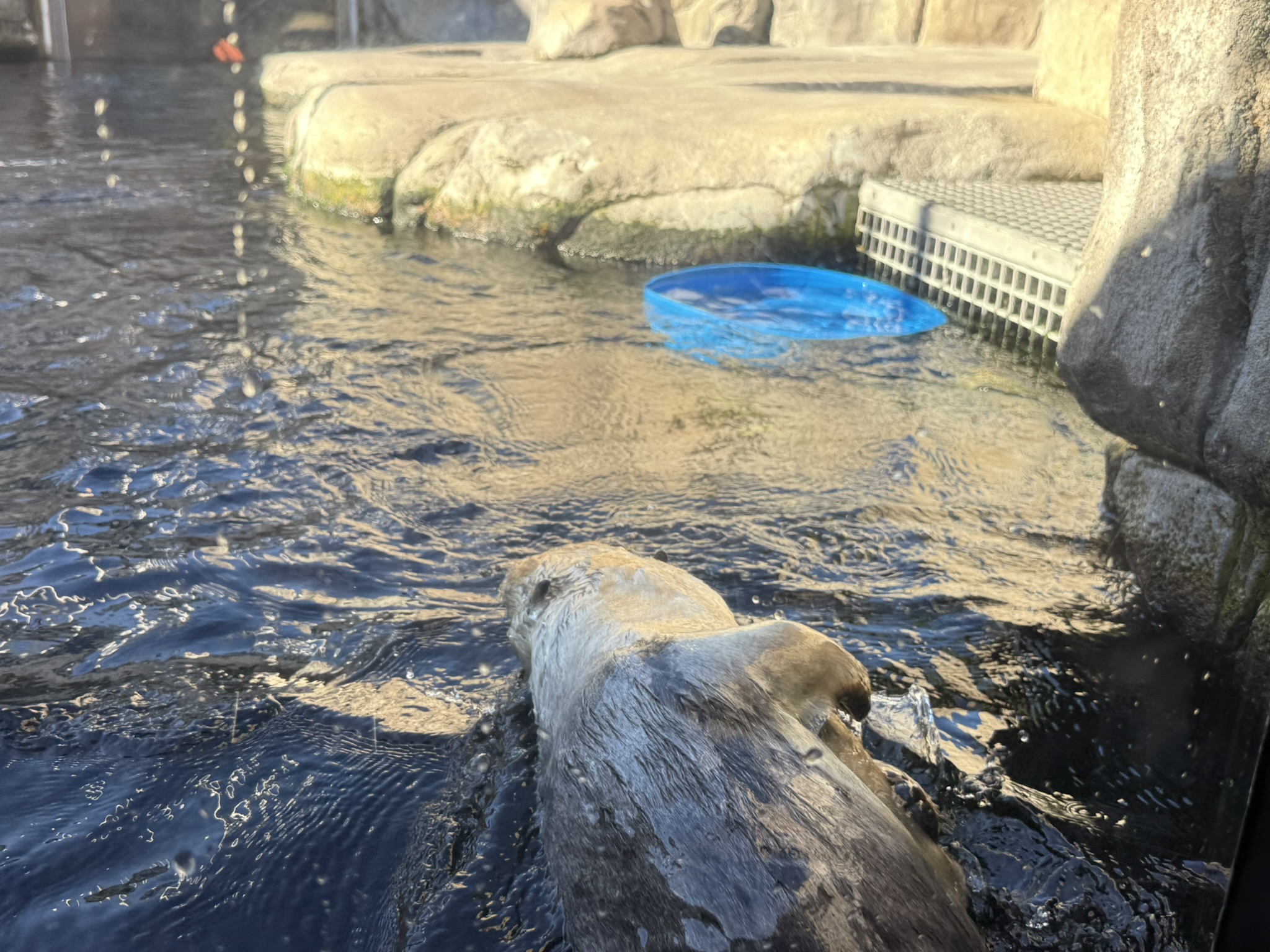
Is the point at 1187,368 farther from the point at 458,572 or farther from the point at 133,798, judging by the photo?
the point at 133,798

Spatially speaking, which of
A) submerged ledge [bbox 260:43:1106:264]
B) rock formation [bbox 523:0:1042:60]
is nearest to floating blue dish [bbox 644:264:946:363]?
submerged ledge [bbox 260:43:1106:264]

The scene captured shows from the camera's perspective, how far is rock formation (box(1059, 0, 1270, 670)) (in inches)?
106

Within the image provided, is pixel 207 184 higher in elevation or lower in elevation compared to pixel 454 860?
higher

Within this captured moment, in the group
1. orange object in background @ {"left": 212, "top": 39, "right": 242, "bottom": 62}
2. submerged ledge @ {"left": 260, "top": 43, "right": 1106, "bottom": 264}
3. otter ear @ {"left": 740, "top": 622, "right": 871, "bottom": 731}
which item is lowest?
otter ear @ {"left": 740, "top": 622, "right": 871, "bottom": 731}

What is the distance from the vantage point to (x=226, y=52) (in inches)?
773

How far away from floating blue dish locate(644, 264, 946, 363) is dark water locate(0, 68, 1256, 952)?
20 cm

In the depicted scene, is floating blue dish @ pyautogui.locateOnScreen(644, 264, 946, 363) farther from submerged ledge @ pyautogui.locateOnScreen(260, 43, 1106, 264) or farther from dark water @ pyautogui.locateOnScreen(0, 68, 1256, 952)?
submerged ledge @ pyautogui.locateOnScreen(260, 43, 1106, 264)

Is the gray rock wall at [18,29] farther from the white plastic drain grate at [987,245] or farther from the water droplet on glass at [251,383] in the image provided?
the white plastic drain grate at [987,245]

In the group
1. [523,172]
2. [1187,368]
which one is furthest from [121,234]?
[1187,368]

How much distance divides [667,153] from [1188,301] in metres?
5.03

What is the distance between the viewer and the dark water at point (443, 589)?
7.72 feet

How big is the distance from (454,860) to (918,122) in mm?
6189

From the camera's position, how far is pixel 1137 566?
341 cm

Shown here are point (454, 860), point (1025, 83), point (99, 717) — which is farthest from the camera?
point (1025, 83)
